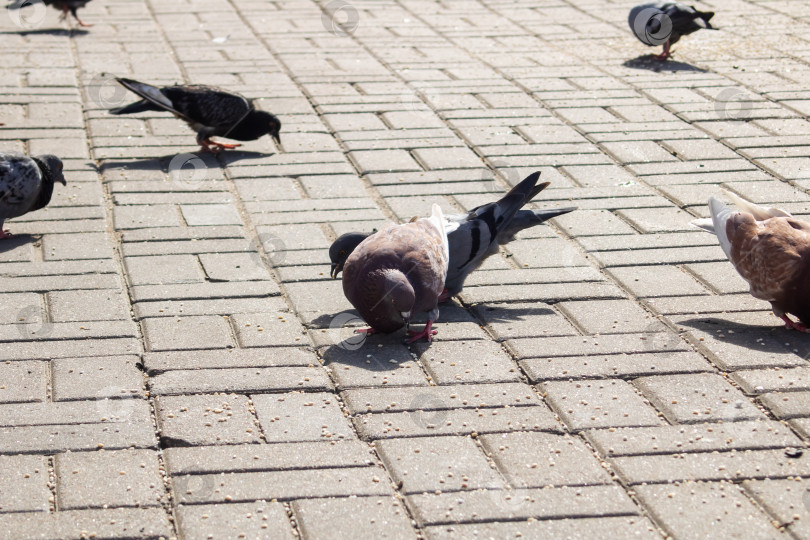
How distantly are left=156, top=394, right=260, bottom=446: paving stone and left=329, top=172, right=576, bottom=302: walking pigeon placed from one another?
1099mm

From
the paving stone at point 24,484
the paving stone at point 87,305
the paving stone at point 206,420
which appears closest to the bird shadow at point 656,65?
the paving stone at point 87,305

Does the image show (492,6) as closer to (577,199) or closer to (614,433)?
(577,199)

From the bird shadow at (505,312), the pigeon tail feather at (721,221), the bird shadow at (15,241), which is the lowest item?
the bird shadow at (15,241)

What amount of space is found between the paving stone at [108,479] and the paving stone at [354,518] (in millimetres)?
453

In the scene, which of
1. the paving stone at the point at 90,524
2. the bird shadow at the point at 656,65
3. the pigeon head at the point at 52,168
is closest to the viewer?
the paving stone at the point at 90,524

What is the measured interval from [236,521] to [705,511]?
138 cm

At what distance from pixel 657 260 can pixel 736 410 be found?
1.47 meters

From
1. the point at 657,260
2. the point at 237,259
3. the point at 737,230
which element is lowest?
the point at 237,259

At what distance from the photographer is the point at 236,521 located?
9.12 feet

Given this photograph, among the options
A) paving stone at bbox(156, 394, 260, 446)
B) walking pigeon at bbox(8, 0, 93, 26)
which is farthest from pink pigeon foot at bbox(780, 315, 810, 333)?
walking pigeon at bbox(8, 0, 93, 26)

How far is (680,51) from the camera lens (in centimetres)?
909

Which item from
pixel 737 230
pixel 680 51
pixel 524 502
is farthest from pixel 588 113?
pixel 524 502

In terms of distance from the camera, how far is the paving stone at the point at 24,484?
2.82 m

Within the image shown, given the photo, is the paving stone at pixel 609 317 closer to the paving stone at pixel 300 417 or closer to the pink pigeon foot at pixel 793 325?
the pink pigeon foot at pixel 793 325
